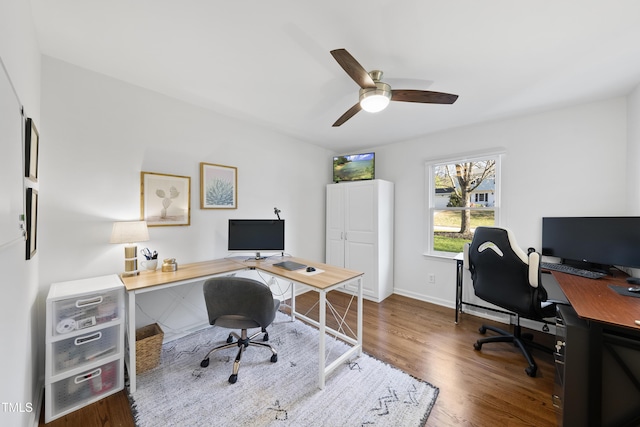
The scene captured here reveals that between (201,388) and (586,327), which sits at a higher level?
(586,327)

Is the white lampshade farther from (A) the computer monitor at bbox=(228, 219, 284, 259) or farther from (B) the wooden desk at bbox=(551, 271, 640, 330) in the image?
(B) the wooden desk at bbox=(551, 271, 640, 330)

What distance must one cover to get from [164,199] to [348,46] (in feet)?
7.38

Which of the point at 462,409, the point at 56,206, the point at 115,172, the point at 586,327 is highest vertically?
the point at 115,172

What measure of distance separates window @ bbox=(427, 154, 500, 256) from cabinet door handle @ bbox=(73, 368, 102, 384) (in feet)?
12.4

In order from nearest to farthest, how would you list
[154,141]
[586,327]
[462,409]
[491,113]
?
[586,327], [462,409], [154,141], [491,113]

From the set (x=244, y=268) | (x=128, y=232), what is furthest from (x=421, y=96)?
(x=128, y=232)

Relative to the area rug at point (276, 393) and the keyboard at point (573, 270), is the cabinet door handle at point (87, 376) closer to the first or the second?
the area rug at point (276, 393)

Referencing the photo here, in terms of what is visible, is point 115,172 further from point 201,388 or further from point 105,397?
point 201,388

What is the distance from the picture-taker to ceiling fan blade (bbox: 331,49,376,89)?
55.0 inches

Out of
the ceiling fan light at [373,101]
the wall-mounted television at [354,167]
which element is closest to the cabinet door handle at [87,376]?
the ceiling fan light at [373,101]

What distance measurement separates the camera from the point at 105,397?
174 cm

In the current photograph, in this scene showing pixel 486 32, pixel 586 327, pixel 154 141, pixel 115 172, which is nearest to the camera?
pixel 586 327

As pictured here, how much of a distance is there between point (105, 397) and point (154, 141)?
2.19m

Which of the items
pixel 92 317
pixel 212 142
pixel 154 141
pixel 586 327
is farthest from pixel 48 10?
pixel 586 327
